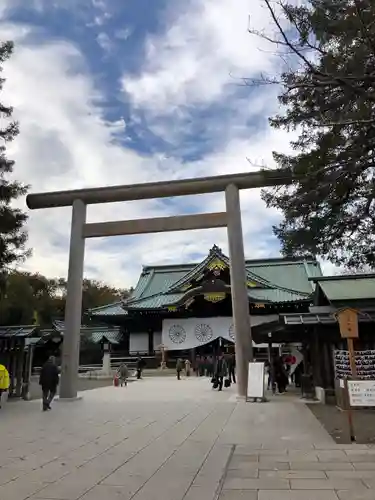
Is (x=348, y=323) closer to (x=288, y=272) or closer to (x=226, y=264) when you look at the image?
(x=226, y=264)

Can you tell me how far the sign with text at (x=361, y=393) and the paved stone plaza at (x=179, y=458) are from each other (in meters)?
0.78

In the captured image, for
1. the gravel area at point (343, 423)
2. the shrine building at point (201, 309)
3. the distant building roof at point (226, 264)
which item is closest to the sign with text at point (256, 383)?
the gravel area at point (343, 423)

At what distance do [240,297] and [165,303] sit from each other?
1708 cm

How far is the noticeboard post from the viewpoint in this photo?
12.5 meters

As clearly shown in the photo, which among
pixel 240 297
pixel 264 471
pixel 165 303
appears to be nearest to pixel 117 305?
pixel 165 303

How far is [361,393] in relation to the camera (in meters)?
6.85

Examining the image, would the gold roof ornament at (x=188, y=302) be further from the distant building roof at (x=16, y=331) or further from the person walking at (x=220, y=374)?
the distant building roof at (x=16, y=331)

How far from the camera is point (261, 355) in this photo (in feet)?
91.7

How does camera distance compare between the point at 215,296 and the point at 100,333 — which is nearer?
the point at 215,296

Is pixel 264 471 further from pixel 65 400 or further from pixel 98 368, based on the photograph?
pixel 98 368

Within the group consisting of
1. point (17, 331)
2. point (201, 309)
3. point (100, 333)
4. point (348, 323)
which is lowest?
point (348, 323)

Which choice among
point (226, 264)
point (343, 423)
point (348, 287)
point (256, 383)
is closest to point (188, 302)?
point (226, 264)

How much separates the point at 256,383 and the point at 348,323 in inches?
230

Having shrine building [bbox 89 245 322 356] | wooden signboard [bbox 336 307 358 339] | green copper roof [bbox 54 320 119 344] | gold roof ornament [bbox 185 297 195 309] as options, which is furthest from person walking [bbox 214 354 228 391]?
green copper roof [bbox 54 320 119 344]
